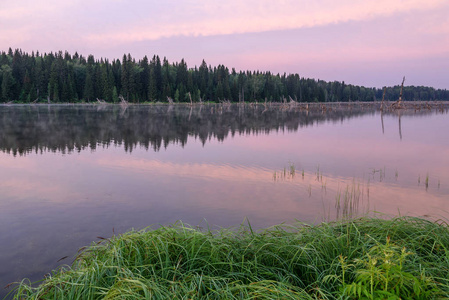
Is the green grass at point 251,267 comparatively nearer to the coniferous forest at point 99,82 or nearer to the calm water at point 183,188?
the calm water at point 183,188

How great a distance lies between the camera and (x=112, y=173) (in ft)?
48.8

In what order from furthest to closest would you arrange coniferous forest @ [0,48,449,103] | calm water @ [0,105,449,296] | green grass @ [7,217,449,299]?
coniferous forest @ [0,48,449,103]
calm water @ [0,105,449,296]
green grass @ [7,217,449,299]

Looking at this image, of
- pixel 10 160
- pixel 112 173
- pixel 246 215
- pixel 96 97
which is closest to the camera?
pixel 246 215

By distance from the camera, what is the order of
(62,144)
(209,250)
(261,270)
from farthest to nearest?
(62,144) < (209,250) < (261,270)

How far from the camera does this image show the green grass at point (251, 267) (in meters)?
4.28

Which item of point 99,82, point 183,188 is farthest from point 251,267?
point 99,82

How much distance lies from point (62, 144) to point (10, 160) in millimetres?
5971

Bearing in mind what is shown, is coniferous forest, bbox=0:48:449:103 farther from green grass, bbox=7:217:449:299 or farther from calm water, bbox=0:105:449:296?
green grass, bbox=7:217:449:299

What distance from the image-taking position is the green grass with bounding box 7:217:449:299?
428 centimetres

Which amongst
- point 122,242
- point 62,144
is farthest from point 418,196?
point 62,144

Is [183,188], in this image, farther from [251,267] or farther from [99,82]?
[99,82]

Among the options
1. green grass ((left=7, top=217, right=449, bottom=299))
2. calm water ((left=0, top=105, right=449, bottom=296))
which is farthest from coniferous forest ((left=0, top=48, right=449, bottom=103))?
green grass ((left=7, top=217, right=449, bottom=299))

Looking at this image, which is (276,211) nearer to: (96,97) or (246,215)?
(246,215)

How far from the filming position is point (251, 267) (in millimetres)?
5371
